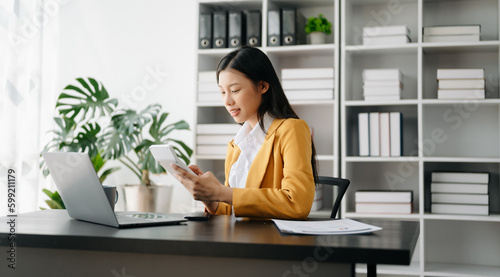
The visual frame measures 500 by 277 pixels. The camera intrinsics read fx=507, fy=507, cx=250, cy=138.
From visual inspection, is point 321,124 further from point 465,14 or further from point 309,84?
point 465,14

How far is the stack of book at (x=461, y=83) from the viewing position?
113 inches

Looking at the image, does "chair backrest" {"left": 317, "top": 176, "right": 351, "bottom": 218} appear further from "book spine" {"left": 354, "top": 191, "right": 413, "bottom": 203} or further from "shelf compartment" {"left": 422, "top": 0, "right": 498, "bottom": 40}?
"shelf compartment" {"left": 422, "top": 0, "right": 498, "bottom": 40}

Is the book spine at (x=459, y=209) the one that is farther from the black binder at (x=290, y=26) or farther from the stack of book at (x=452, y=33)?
the black binder at (x=290, y=26)

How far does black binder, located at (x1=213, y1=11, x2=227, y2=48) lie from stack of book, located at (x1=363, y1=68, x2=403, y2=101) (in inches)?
35.6

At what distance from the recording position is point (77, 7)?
151 inches

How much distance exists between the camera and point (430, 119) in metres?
3.21

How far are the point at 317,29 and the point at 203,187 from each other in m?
1.98

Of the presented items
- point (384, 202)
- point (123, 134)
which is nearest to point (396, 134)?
point (384, 202)

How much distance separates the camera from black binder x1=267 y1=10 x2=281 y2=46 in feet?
10.2

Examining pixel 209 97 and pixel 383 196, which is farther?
pixel 209 97

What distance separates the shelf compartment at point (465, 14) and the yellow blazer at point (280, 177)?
1951 millimetres

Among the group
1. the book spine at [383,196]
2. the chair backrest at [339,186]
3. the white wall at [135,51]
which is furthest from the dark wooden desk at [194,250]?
the white wall at [135,51]

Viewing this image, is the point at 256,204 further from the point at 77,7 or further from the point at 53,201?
the point at 77,7

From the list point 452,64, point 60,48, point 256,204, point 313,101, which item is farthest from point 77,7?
point 256,204
